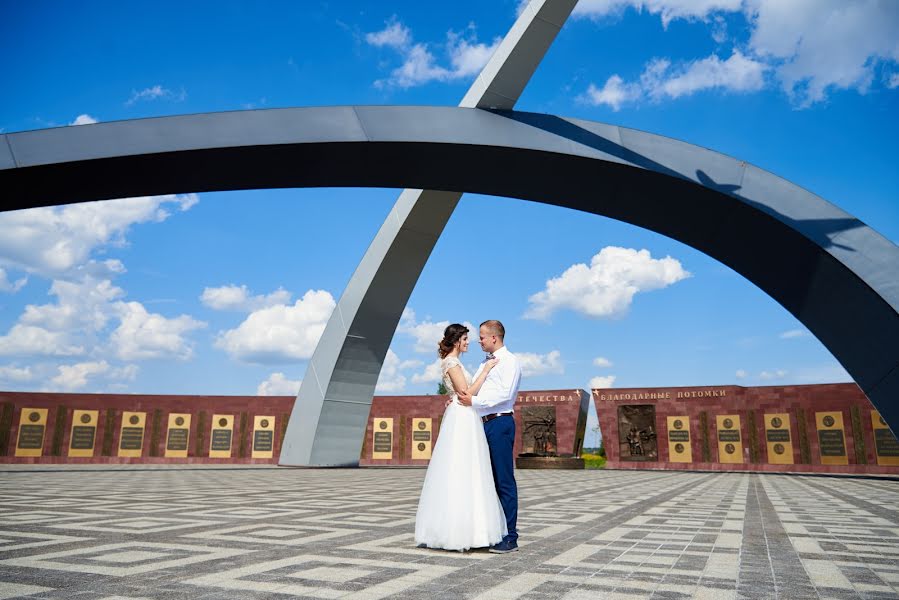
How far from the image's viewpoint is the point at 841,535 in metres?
5.78

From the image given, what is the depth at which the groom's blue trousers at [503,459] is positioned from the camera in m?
4.85

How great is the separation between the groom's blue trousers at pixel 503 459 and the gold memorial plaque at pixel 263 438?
23703 mm

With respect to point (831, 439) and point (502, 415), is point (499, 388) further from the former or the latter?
point (831, 439)

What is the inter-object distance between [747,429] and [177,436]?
23.7 metres

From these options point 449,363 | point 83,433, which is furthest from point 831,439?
point 83,433

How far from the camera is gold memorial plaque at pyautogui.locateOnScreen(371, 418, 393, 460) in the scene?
1093 inches

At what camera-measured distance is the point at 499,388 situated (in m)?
4.88

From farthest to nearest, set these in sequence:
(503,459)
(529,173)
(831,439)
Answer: (831,439) → (529,173) → (503,459)

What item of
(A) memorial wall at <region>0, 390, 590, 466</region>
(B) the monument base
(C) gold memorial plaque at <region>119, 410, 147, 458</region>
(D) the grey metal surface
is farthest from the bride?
(C) gold memorial plaque at <region>119, 410, 147, 458</region>

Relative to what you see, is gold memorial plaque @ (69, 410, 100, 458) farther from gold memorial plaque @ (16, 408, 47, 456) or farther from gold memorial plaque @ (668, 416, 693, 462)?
gold memorial plaque @ (668, 416, 693, 462)

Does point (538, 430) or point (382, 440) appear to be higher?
point (538, 430)

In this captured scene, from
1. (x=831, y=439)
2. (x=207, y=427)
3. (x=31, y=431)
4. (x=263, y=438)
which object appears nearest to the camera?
(x=831, y=439)

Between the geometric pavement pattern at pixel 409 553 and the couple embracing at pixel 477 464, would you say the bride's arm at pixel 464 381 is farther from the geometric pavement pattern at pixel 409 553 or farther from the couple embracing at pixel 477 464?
the geometric pavement pattern at pixel 409 553

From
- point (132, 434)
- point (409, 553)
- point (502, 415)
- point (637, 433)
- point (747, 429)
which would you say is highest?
point (502, 415)
